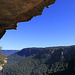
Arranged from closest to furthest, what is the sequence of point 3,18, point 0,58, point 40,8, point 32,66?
point 3,18 < point 40,8 < point 0,58 < point 32,66

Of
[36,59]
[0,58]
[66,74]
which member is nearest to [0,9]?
[0,58]

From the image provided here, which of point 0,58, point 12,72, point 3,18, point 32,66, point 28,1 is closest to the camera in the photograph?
point 28,1

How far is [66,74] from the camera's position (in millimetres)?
100375

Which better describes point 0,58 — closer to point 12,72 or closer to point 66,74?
point 66,74

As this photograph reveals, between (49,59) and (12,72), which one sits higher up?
(49,59)

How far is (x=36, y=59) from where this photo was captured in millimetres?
199750

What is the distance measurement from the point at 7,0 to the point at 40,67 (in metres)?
175

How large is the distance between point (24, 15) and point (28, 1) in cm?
536

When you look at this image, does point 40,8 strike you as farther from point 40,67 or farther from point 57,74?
point 40,67

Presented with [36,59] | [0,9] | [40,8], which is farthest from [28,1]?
[36,59]

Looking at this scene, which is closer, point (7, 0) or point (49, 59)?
point (7, 0)

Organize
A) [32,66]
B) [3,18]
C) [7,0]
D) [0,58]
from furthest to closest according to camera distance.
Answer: [32,66] < [0,58] < [3,18] < [7,0]

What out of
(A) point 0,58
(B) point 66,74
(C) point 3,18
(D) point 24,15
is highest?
(D) point 24,15

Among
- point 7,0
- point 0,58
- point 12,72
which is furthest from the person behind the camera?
point 12,72
